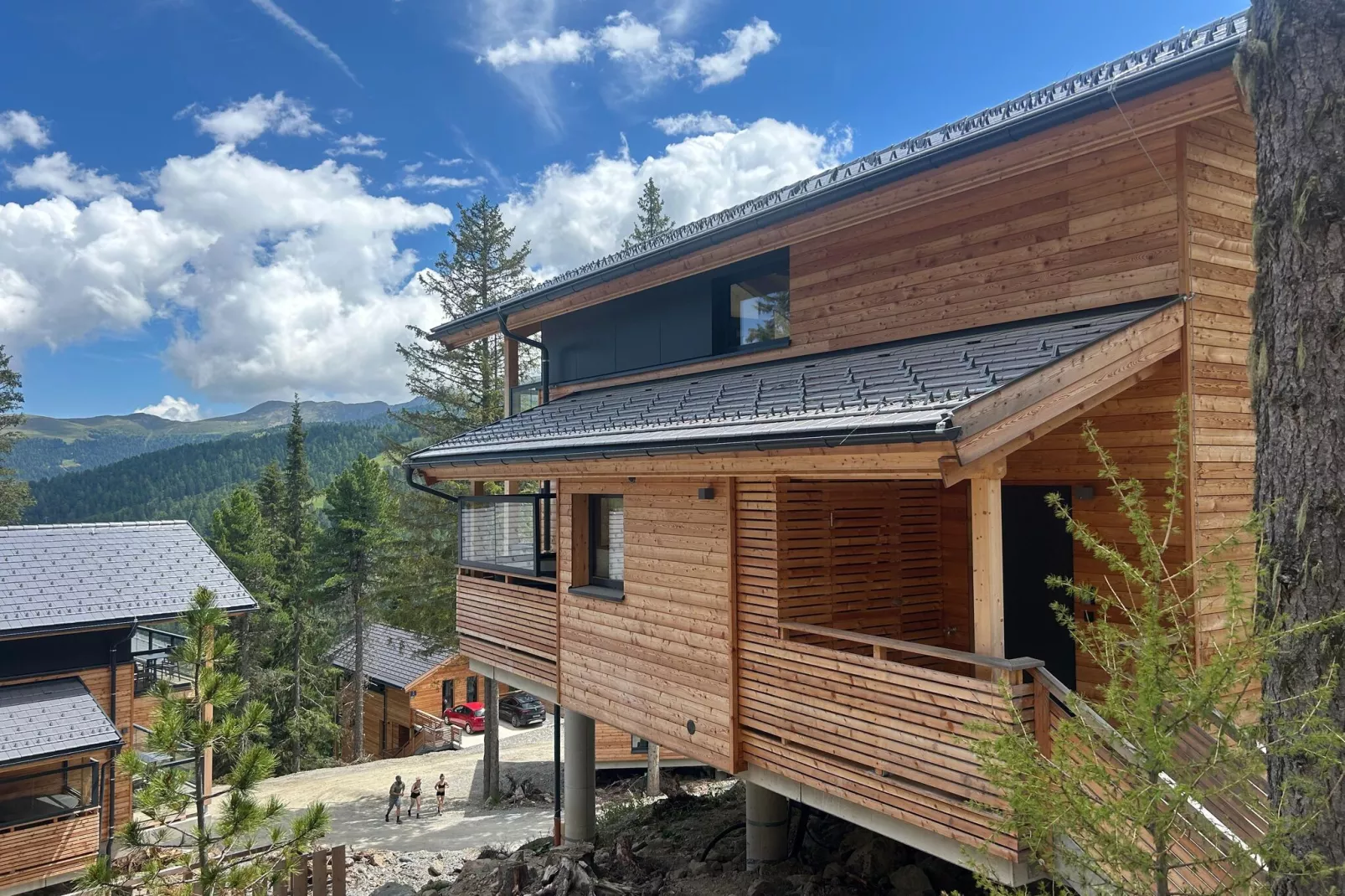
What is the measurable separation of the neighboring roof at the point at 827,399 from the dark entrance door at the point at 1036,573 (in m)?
1.64

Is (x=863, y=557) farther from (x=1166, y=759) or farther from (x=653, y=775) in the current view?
(x=653, y=775)

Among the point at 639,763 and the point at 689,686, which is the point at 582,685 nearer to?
the point at 689,686

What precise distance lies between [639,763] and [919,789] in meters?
15.6

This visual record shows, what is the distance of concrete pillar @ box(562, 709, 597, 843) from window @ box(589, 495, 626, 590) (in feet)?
8.51

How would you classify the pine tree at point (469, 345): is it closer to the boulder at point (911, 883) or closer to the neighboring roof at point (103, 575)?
the neighboring roof at point (103, 575)

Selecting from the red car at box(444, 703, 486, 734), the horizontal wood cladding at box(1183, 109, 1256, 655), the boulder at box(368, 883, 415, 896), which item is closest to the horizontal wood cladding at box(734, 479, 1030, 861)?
the horizontal wood cladding at box(1183, 109, 1256, 655)

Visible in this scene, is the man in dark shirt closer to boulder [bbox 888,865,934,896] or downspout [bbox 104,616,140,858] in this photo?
downspout [bbox 104,616,140,858]

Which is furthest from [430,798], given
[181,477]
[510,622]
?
[181,477]

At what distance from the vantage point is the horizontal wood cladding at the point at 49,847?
41.9ft

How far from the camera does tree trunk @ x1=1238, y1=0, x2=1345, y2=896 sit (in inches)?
127

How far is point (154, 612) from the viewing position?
15.7m

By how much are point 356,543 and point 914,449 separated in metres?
31.2

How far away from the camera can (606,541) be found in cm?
949

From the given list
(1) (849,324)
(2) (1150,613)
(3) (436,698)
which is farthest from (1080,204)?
(3) (436,698)
